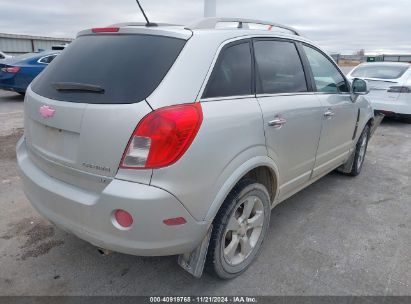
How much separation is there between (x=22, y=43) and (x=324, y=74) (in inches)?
824

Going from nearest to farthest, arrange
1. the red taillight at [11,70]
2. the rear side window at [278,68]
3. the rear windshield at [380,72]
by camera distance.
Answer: the rear side window at [278,68], the rear windshield at [380,72], the red taillight at [11,70]

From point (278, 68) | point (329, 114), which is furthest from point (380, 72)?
point (278, 68)

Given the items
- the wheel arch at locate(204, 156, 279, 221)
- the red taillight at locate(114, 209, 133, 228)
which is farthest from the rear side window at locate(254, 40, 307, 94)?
the red taillight at locate(114, 209, 133, 228)

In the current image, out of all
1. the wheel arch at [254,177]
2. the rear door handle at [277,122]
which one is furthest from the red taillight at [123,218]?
the rear door handle at [277,122]

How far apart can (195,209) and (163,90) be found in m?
0.71

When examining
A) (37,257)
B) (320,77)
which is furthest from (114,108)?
(320,77)

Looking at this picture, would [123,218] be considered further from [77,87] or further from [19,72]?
[19,72]

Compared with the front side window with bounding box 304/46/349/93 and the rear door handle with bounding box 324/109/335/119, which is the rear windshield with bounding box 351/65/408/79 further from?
the rear door handle with bounding box 324/109/335/119

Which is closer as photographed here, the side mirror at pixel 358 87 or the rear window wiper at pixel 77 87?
the rear window wiper at pixel 77 87

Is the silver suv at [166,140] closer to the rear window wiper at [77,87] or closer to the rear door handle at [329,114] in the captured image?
the rear window wiper at [77,87]

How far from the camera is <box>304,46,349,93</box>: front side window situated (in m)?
3.48

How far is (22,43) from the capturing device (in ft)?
66.9

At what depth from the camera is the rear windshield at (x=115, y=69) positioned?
2.09 m

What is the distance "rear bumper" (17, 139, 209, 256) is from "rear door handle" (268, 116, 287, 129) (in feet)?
2.95
